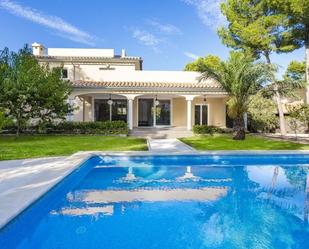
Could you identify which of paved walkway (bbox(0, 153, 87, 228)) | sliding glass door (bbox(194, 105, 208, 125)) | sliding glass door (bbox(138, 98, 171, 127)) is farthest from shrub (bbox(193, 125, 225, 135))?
paved walkway (bbox(0, 153, 87, 228))

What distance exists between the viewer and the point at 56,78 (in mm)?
21359

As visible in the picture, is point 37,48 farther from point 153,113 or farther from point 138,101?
point 153,113

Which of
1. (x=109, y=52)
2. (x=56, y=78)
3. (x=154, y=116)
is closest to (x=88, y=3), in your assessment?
(x=109, y=52)

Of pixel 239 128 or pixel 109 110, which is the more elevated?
pixel 109 110

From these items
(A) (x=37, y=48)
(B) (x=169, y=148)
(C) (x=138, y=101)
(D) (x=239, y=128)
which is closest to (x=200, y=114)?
(C) (x=138, y=101)

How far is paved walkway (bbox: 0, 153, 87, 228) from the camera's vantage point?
6009 millimetres

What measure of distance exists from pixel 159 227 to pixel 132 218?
793 mm

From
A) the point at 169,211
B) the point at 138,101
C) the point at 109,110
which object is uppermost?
the point at 138,101

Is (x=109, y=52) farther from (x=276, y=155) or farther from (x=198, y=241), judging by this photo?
(x=198, y=241)

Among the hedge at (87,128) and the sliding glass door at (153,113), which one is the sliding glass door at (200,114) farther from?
the hedge at (87,128)

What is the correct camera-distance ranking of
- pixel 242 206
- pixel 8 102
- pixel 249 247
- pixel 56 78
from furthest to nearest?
pixel 56 78, pixel 8 102, pixel 242 206, pixel 249 247

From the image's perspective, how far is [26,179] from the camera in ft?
27.6

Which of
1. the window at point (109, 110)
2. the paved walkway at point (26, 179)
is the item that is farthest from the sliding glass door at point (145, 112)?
the paved walkway at point (26, 179)

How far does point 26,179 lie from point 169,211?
4197mm
